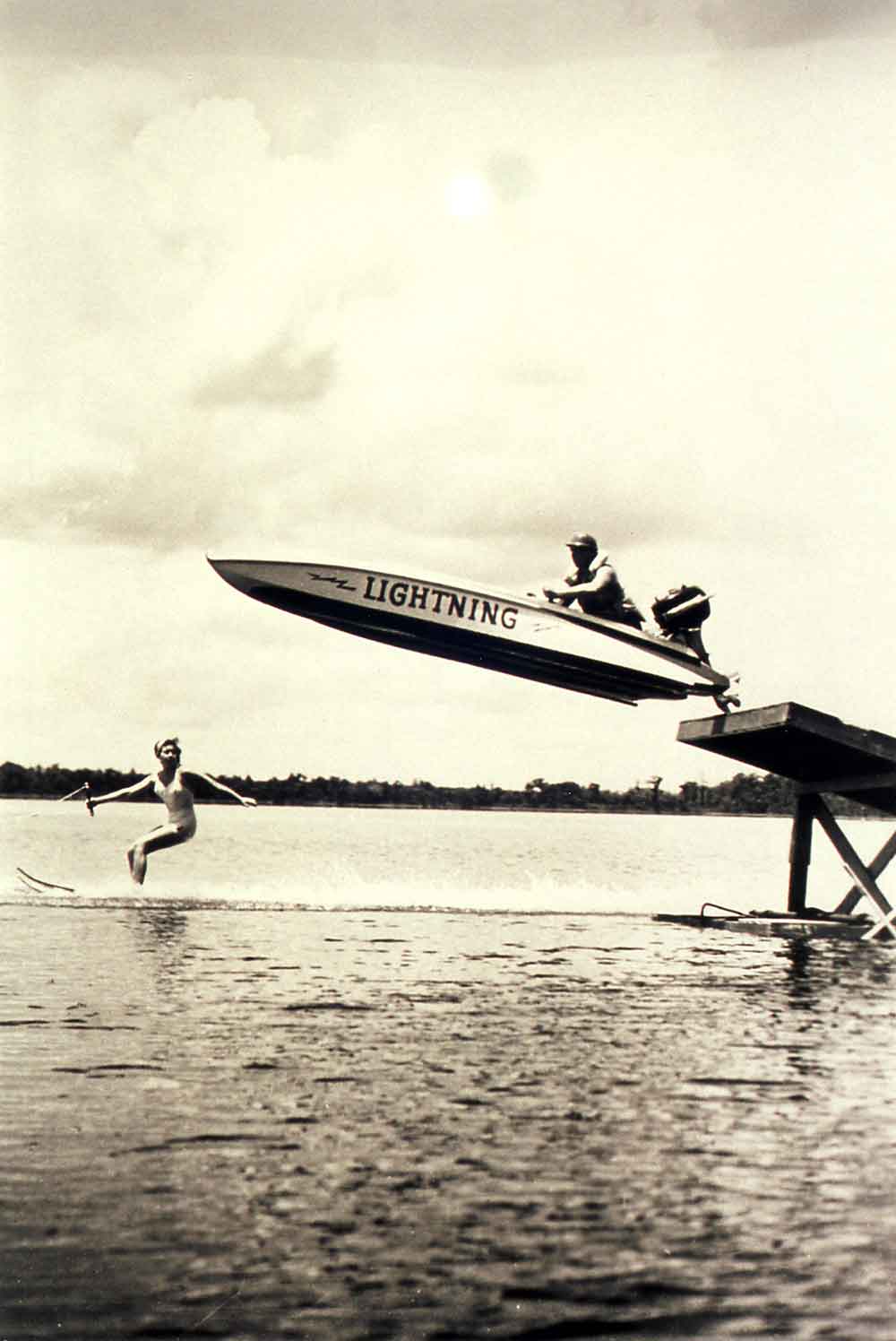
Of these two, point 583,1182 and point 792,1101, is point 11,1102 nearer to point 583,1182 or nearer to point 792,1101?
point 583,1182

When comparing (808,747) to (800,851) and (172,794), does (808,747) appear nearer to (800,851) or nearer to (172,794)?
(800,851)

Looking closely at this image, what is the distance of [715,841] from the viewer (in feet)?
255

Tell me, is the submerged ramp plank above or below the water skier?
above

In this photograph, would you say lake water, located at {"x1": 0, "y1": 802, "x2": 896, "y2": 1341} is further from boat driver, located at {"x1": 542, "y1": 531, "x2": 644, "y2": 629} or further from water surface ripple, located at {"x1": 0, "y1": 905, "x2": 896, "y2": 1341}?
boat driver, located at {"x1": 542, "y1": 531, "x2": 644, "y2": 629}

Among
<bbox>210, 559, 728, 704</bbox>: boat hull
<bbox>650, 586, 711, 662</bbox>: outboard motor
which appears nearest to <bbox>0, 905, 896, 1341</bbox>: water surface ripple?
<bbox>210, 559, 728, 704</bbox>: boat hull

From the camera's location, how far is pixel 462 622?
19.7 meters

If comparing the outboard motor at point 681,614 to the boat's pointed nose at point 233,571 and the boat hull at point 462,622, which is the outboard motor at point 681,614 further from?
the boat's pointed nose at point 233,571

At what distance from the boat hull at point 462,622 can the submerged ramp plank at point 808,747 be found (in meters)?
1.96

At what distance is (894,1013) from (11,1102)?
24.3 feet

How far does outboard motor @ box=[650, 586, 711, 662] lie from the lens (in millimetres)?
20562

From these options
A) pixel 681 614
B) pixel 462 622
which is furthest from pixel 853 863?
pixel 462 622

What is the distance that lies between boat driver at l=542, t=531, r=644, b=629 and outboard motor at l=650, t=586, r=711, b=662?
33cm

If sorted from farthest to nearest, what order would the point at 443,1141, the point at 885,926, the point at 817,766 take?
1. the point at 817,766
2. the point at 885,926
3. the point at 443,1141

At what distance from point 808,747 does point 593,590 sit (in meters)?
4.09
